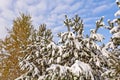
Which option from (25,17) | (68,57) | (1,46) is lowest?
(68,57)

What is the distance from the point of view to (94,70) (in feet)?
31.0

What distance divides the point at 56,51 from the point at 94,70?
1.62 metres

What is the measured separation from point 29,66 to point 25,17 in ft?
31.7

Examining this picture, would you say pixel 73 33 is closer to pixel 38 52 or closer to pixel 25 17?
pixel 38 52

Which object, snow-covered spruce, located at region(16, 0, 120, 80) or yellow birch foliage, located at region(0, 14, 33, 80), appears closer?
snow-covered spruce, located at region(16, 0, 120, 80)

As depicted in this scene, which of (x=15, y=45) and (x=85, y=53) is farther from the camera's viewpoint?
(x=15, y=45)

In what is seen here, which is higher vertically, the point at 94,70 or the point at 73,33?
the point at 73,33

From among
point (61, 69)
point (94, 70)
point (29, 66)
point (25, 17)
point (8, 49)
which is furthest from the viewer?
point (25, 17)

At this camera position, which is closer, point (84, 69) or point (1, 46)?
point (84, 69)

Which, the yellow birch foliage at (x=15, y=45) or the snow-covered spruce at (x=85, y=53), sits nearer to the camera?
the snow-covered spruce at (x=85, y=53)

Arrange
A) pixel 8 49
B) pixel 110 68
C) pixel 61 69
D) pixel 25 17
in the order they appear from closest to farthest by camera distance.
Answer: pixel 61 69 → pixel 110 68 → pixel 8 49 → pixel 25 17

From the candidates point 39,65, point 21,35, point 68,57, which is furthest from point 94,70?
point 21,35

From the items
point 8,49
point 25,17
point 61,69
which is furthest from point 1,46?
point 61,69

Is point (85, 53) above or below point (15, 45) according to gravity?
below
